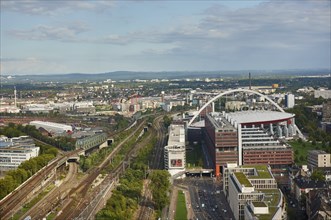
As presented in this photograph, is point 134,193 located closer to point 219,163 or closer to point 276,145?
point 219,163

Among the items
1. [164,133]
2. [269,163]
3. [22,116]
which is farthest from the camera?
[22,116]

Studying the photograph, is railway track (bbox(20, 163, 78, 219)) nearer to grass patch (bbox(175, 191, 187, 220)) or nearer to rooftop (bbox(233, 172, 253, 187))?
grass patch (bbox(175, 191, 187, 220))

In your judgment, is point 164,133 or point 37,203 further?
point 164,133

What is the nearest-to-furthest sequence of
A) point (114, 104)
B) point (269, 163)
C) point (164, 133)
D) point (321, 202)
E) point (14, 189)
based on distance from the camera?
1. point (321, 202)
2. point (14, 189)
3. point (269, 163)
4. point (164, 133)
5. point (114, 104)

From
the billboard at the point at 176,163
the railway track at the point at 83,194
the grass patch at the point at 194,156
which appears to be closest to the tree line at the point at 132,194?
the railway track at the point at 83,194

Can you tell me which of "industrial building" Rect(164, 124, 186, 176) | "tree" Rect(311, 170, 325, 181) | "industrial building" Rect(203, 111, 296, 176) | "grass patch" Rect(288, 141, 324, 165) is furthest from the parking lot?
"grass patch" Rect(288, 141, 324, 165)

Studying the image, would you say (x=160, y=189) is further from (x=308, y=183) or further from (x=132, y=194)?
(x=308, y=183)

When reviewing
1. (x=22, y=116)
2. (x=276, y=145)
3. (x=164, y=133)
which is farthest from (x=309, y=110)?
(x=22, y=116)
